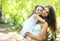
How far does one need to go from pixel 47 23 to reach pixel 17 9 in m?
0.35

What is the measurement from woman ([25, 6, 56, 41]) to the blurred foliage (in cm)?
10

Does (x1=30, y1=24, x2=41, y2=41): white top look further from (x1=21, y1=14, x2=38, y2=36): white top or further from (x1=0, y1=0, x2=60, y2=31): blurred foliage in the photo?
(x1=0, y1=0, x2=60, y2=31): blurred foliage

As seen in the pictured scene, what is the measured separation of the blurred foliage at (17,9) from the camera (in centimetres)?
160

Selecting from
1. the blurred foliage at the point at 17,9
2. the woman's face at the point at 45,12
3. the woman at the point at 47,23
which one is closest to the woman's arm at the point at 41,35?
the woman at the point at 47,23

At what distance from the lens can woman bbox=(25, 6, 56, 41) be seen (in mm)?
1493

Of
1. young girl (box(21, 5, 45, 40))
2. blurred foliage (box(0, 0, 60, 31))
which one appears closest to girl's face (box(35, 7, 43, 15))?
young girl (box(21, 5, 45, 40))

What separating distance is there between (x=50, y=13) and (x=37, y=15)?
13 cm

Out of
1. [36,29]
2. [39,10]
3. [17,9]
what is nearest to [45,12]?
[39,10]

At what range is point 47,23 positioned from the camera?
1516 mm

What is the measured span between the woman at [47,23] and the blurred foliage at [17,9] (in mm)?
103

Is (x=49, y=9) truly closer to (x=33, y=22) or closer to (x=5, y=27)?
(x=33, y=22)

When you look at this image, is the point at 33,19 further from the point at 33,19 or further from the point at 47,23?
the point at 47,23

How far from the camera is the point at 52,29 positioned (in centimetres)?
154

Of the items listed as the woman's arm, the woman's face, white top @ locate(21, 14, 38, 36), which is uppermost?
the woman's face
